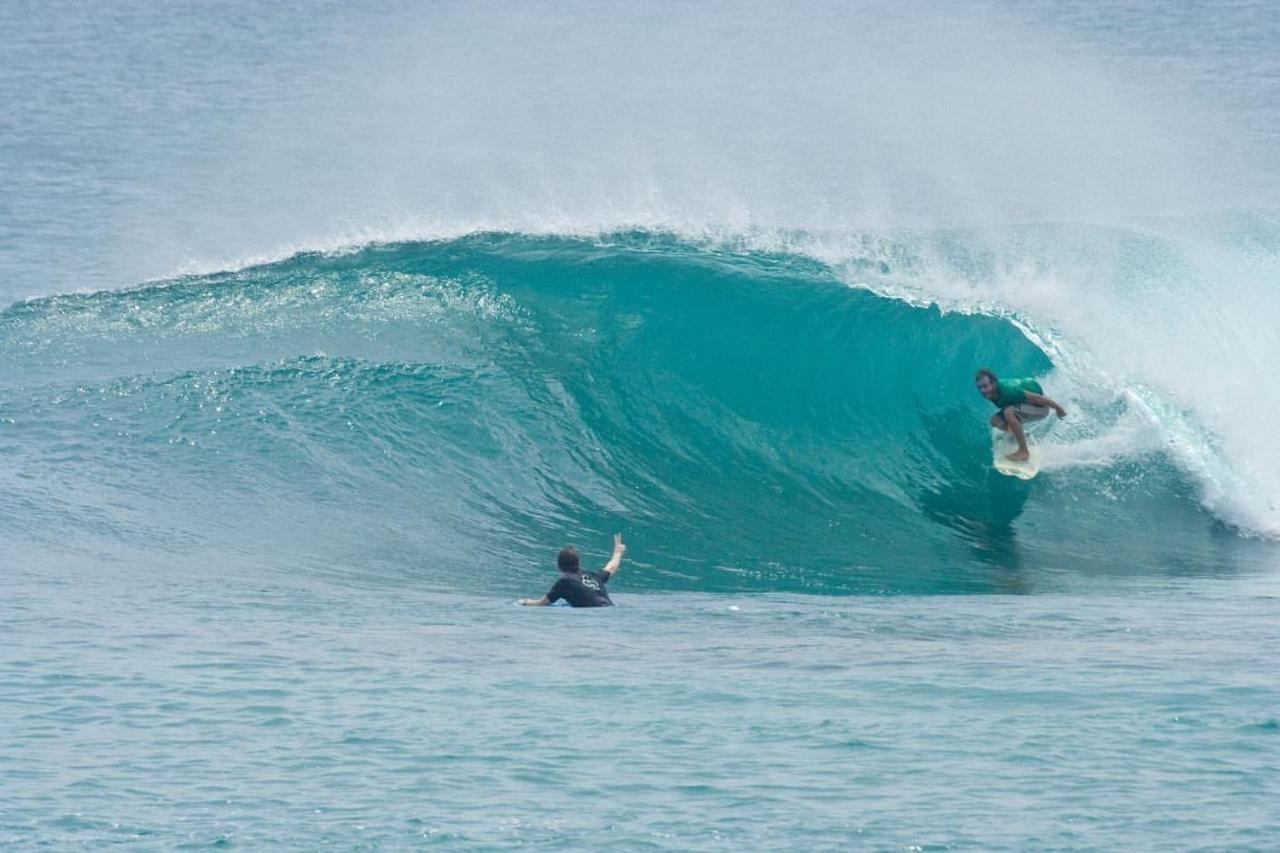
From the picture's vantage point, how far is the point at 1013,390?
15.4 m

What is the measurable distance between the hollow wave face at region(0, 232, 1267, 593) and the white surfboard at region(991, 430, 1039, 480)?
186 mm

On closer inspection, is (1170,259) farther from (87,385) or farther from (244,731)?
(244,731)

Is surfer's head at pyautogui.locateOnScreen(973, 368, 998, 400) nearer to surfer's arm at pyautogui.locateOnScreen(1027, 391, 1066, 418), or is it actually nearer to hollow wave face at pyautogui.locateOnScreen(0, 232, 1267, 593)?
surfer's arm at pyautogui.locateOnScreen(1027, 391, 1066, 418)

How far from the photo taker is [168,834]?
8.73 m

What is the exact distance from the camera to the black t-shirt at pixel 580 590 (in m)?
12.8

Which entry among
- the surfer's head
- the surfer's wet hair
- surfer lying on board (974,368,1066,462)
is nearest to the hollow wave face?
surfer lying on board (974,368,1066,462)

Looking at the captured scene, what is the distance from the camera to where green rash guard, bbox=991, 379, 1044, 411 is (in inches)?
603

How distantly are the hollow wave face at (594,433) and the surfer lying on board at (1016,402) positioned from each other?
0.76 metres

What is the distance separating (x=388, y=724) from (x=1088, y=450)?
8809 millimetres

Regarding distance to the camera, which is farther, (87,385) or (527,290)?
(527,290)

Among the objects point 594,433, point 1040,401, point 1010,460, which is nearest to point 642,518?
point 594,433

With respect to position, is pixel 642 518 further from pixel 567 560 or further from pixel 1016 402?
pixel 1016 402

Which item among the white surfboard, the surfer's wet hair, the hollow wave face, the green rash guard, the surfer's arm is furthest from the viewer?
the white surfboard

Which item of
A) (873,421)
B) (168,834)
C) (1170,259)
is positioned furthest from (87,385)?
(1170,259)
